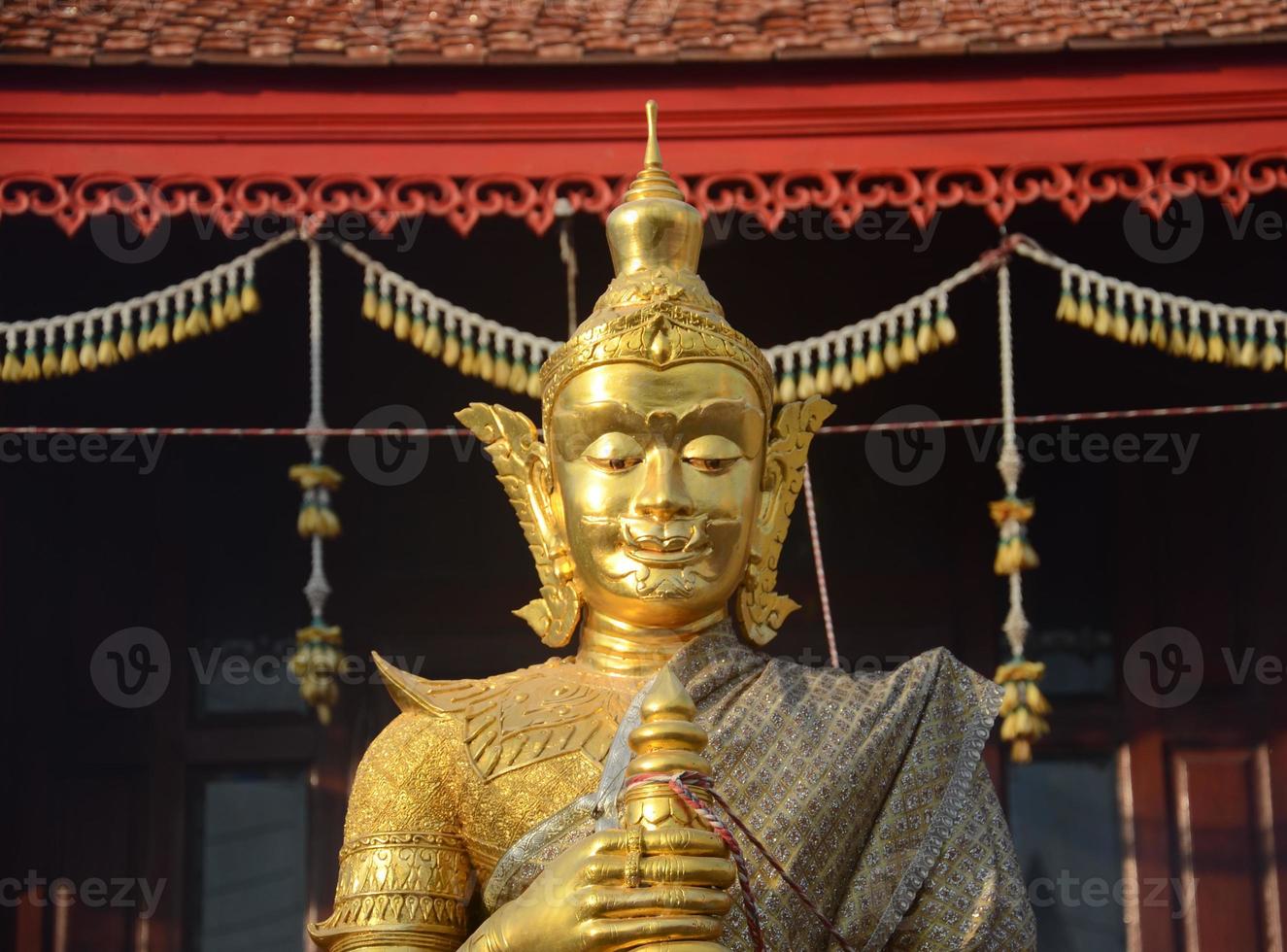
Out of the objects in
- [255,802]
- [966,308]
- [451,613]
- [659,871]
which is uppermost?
[966,308]

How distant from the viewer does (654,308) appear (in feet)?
18.0

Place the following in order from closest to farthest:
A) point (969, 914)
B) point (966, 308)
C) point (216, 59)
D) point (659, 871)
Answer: point (659, 871)
point (969, 914)
point (216, 59)
point (966, 308)

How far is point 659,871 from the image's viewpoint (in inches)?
178

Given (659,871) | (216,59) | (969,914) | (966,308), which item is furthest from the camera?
(966,308)

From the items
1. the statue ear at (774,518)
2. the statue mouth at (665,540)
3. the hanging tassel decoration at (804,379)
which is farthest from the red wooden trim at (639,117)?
the statue mouth at (665,540)

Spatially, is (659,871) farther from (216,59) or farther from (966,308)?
(966,308)

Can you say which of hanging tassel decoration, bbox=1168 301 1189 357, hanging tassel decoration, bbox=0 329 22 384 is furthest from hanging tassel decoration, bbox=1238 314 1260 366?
hanging tassel decoration, bbox=0 329 22 384

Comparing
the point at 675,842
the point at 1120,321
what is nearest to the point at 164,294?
the point at 1120,321

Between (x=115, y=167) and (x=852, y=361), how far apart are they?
7.33 feet

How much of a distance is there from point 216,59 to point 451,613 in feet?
7.33

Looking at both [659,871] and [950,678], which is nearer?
[659,871]

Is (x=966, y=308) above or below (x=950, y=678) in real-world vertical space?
above

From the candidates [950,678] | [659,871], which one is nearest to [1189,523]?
[950,678]

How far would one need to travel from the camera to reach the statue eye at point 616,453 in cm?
541
